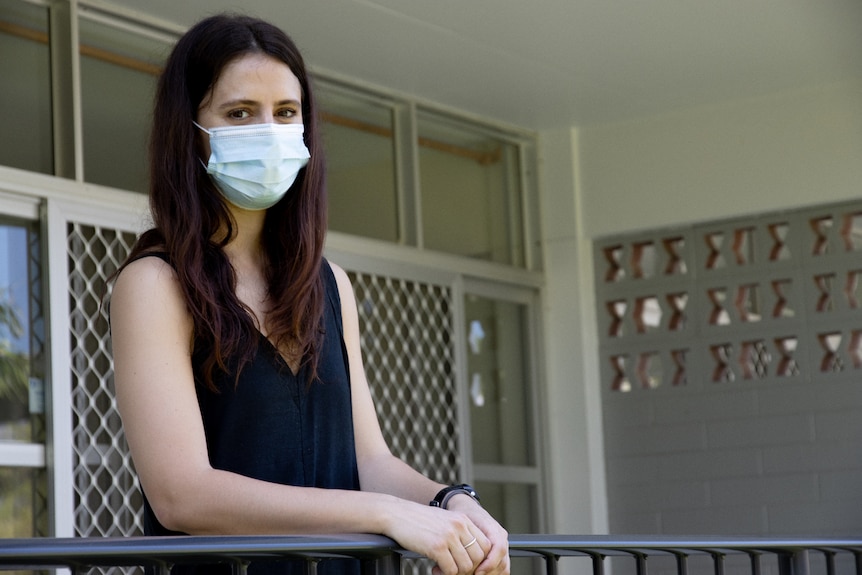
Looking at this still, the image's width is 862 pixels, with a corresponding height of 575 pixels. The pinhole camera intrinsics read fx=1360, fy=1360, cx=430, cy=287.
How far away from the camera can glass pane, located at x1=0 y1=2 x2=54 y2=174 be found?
4660mm

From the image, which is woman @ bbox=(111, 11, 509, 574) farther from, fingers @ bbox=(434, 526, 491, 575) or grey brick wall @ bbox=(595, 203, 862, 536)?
grey brick wall @ bbox=(595, 203, 862, 536)

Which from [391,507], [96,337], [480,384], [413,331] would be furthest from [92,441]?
[391,507]

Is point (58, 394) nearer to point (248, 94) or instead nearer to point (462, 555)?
point (248, 94)

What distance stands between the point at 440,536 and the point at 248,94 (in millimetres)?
728

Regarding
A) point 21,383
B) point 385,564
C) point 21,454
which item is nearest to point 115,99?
point 21,383

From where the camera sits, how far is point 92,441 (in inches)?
184

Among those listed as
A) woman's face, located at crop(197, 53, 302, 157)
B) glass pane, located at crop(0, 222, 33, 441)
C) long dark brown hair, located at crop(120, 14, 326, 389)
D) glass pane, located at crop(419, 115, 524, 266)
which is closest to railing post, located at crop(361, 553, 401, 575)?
long dark brown hair, located at crop(120, 14, 326, 389)

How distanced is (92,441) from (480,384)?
2.40m

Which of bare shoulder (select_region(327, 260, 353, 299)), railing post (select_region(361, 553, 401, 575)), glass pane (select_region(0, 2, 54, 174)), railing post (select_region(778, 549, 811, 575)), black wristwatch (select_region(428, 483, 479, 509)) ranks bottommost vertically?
railing post (select_region(778, 549, 811, 575))

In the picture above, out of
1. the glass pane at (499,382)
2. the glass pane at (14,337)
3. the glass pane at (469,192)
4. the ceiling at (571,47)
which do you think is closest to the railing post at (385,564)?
the glass pane at (14,337)

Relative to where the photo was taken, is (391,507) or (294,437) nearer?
(391,507)

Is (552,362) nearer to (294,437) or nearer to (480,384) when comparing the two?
(480,384)

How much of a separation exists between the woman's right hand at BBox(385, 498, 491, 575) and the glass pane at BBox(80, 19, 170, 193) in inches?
138

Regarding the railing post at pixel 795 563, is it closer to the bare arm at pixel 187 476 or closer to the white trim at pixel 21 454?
the bare arm at pixel 187 476
